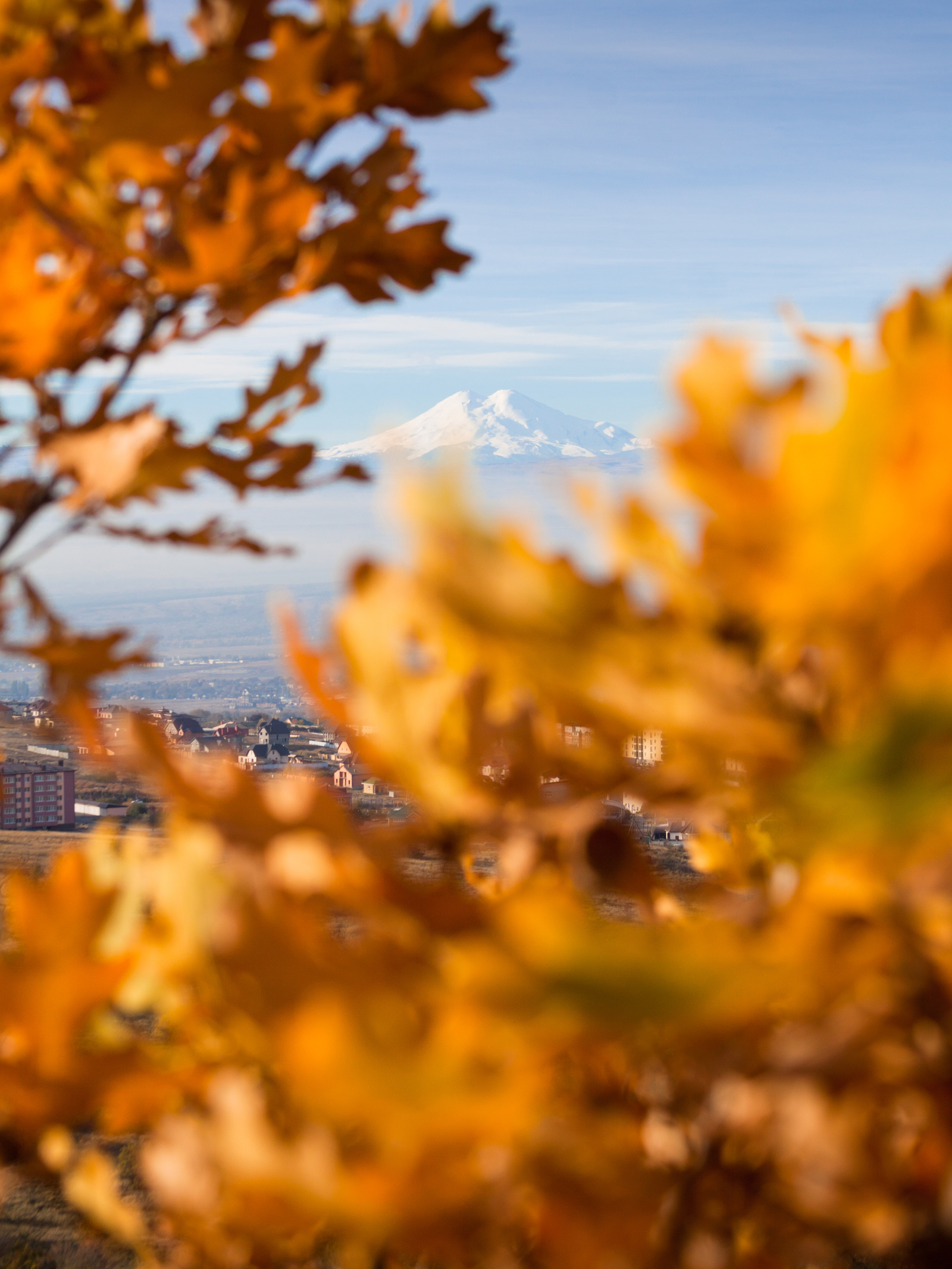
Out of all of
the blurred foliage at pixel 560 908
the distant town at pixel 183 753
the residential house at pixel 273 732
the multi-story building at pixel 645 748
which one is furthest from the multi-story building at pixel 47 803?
the multi-story building at pixel 645 748

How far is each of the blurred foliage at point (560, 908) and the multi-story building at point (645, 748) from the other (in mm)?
14

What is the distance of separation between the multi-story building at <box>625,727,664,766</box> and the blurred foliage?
0.04 ft

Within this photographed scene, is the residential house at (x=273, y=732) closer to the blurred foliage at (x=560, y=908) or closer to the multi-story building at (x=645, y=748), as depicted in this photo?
the blurred foliage at (x=560, y=908)

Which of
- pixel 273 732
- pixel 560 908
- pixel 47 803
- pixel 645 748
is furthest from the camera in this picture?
pixel 273 732

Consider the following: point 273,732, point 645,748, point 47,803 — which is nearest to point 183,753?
point 645,748

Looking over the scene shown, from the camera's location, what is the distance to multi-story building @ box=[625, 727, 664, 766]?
82 centimetres

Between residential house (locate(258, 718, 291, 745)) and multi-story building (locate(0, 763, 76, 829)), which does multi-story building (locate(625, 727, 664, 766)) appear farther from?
residential house (locate(258, 718, 291, 745))

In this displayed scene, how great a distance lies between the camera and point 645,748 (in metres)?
0.89

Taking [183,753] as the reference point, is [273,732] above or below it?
below

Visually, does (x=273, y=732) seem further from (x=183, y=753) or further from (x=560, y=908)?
(x=560, y=908)

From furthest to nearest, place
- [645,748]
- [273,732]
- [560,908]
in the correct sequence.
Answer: [273,732] < [645,748] < [560,908]

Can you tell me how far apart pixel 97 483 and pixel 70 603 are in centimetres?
12173

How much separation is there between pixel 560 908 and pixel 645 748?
0.28 meters

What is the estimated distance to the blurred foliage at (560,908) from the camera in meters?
0.59
